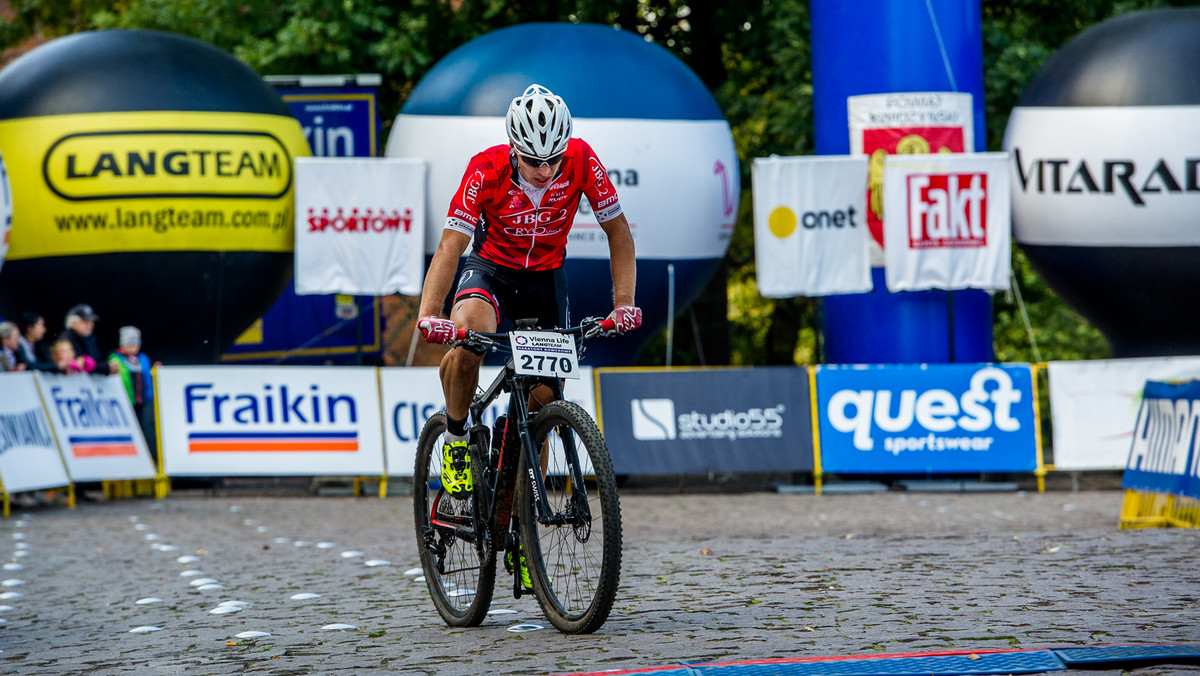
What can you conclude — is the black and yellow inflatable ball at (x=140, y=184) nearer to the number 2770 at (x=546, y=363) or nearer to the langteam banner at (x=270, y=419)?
the langteam banner at (x=270, y=419)

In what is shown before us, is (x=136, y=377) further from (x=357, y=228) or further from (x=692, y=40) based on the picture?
(x=692, y=40)

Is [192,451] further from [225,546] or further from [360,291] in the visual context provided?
[225,546]

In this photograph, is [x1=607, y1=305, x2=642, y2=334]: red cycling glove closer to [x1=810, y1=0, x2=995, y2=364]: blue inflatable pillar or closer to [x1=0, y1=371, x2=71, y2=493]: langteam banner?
[x1=0, y1=371, x2=71, y2=493]: langteam banner

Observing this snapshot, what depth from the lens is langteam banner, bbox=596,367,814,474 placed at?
1402cm

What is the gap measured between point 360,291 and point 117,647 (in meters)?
9.74

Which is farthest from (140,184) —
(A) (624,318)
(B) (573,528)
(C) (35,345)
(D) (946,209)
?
(B) (573,528)

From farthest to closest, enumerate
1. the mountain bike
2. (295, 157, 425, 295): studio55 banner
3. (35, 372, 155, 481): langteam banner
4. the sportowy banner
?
the sportowy banner, (295, 157, 425, 295): studio55 banner, (35, 372, 155, 481): langteam banner, the mountain bike

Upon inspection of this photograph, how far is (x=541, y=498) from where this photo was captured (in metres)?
5.43

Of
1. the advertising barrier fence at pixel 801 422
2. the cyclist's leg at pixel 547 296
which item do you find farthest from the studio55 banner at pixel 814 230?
the cyclist's leg at pixel 547 296

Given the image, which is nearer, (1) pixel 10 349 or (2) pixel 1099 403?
(1) pixel 10 349

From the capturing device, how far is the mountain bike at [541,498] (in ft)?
17.1

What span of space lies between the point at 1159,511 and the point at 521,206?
665 centimetres

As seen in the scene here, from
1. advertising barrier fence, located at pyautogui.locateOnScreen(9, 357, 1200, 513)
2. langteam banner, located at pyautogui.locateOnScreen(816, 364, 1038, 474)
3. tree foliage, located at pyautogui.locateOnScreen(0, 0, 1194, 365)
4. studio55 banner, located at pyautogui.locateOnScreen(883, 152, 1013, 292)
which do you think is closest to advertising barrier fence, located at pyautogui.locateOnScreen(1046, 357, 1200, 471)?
advertising barrier fence, located at pyautogui.locateOnScreen(9, 357, 1200, 513)

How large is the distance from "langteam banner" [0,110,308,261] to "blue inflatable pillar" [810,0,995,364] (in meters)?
6.58
